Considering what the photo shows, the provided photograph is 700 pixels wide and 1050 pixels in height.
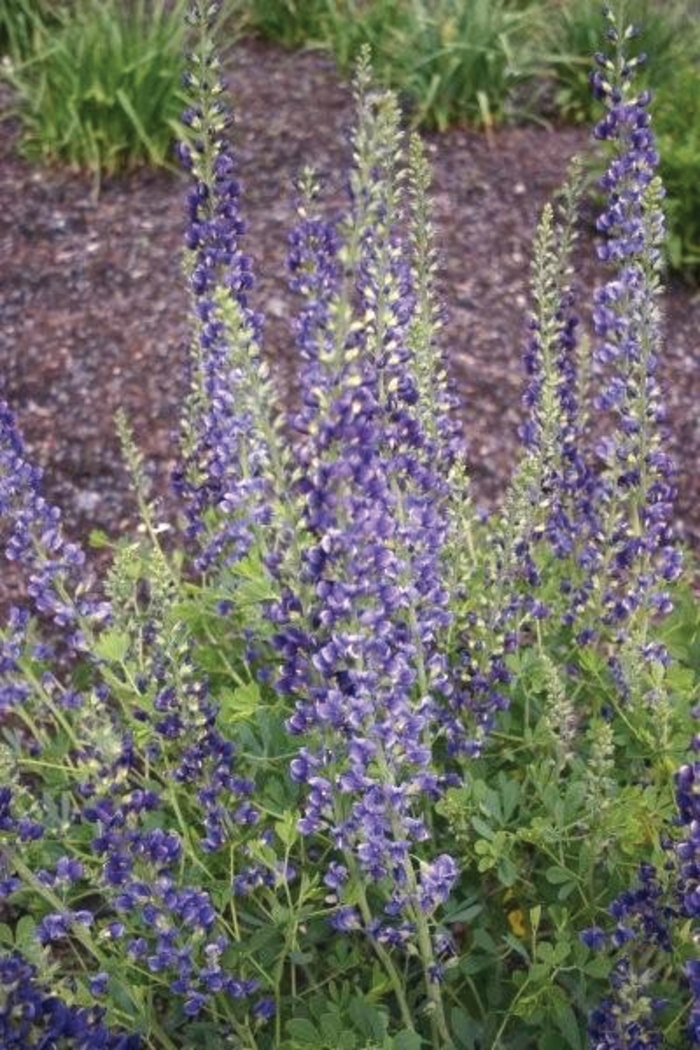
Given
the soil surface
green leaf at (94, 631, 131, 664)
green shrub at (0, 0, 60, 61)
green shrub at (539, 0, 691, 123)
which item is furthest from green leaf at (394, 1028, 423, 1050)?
green shrub at (0, 0, 60, 61)

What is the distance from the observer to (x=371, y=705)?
6.30ft

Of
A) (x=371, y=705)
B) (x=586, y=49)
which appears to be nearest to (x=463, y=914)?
(x=371, y=705)

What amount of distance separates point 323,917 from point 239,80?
573 cm

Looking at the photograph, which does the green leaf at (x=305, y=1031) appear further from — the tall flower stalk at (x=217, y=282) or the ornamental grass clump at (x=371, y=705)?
the tall flower stalk at (x=217, y=282)

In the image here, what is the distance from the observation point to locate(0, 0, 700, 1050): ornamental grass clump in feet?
6.35

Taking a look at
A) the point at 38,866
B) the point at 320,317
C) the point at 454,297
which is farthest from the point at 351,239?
the point at 454,297

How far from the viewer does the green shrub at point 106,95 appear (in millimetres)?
6375

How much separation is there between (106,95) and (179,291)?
128 centimetres

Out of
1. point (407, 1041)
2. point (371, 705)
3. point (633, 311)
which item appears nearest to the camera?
point (371, 705)

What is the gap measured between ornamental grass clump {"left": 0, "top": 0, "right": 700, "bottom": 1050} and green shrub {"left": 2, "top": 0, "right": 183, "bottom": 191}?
12.3 feet

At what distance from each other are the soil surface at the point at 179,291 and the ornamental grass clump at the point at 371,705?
1795mm

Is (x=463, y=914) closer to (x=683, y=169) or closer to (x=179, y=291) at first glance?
(x=179, y=291)

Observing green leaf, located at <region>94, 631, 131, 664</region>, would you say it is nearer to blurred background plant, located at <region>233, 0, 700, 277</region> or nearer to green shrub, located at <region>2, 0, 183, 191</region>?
green shrub, located at <region>2, 0, 183, 191</region>

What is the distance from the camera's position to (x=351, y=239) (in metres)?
1.69
